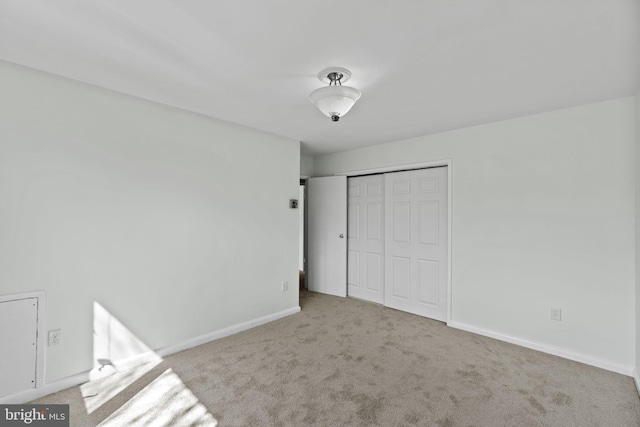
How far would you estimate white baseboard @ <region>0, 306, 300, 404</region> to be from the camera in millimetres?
2079

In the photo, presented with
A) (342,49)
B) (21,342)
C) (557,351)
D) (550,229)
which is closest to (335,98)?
(342,49)

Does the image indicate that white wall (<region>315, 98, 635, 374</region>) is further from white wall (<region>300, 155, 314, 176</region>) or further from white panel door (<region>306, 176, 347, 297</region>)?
white wall (<region>300, 155, 314, 176</region>)

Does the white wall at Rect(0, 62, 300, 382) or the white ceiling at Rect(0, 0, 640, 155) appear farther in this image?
the white wall at Rect(0, 62, 300, 382)

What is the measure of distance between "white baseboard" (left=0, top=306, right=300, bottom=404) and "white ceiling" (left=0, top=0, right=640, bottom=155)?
7.59 ft

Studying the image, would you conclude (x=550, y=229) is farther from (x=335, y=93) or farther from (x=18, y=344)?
(x=18, y=344)

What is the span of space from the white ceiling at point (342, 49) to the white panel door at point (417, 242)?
1320mm

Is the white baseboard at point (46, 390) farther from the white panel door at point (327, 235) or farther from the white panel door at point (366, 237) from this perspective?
the white panel door at point (366, 237)

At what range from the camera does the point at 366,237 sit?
4621mm

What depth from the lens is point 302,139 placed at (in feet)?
13.2

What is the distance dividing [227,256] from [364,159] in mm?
2439

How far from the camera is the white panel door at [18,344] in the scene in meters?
2.02

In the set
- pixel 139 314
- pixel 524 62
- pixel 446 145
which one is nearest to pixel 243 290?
pixel 139 314

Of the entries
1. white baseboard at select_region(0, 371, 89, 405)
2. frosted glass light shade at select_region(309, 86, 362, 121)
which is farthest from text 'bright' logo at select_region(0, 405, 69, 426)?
frosted glass light shade at select_region(309, 86, 362, 121)

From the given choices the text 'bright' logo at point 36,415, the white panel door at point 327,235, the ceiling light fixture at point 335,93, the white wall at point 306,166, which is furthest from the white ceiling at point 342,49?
the text 'bright' logo at point 36,415
